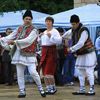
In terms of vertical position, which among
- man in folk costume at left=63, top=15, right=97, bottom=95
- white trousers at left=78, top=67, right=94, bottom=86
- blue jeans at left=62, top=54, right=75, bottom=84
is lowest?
blue jeans at left=62, top=54, right=75, bottom=84

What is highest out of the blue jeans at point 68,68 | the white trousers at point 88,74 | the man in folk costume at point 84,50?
the man in folk costume at point 84,50

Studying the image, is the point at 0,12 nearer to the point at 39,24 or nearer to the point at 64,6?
the point at 39,24

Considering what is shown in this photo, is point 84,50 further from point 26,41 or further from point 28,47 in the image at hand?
point 26,41

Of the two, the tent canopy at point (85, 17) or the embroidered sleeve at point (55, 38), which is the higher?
the tent canopy at point (85, 17)

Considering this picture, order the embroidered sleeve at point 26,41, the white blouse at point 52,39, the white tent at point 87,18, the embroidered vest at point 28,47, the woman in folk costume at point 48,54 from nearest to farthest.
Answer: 1. the embroidered sleeve at point 26,41
2. the embroidered vest at point 28,47
3. the white blouse at point 52,39
4. the woman in folk costume at point 48,54
5. the white tent at point 87,18

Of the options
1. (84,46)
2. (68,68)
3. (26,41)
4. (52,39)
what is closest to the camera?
(26,41)

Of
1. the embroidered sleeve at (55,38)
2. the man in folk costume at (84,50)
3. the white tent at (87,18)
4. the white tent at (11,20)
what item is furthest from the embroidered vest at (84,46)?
the white tent at (11,20)

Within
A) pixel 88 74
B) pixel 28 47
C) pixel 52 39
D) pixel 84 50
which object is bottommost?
pixel 88 74

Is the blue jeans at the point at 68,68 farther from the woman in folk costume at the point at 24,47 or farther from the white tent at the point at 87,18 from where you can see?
the woman in folk costume at the point at 24,47

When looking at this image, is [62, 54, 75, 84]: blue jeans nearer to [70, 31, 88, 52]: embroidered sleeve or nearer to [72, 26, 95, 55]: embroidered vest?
[72, 26, 95, 55]: embroidered vest

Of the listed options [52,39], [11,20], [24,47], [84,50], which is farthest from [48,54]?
[11,20]

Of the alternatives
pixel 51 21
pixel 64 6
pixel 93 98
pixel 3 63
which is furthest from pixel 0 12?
pixel 64 6

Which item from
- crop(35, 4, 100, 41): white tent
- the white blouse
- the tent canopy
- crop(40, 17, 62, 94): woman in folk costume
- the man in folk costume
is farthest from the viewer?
the tent canopy

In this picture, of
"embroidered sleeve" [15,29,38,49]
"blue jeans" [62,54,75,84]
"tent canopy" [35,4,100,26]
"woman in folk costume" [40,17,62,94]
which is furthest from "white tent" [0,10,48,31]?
"embroidered sleeve" [15,29,38,49]
